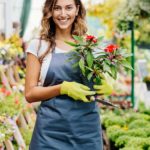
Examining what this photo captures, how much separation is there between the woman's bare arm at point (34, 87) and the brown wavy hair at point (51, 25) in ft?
0.15

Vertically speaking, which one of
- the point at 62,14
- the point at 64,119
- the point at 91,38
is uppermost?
the point at 62,14

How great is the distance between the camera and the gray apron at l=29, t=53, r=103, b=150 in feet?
8.82

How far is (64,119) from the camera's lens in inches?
106

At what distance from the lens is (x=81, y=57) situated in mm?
2697

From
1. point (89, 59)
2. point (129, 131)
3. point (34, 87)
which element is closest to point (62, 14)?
point (89, 59)

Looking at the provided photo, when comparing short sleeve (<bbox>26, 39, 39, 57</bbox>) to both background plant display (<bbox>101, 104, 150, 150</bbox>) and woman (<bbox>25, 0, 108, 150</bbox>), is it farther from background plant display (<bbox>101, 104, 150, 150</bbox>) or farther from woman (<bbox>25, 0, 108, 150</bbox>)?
background plant display (<bbox>101, 104, 150, 150</bbox>)

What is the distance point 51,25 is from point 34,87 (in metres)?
0.35

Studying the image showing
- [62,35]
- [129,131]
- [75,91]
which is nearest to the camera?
[75,91]

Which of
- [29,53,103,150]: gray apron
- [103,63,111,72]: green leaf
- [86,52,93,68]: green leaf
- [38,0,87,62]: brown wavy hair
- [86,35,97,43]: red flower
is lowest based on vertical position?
[29,53,103,150]: gray apron

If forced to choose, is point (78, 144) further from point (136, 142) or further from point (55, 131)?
point (136, 142)

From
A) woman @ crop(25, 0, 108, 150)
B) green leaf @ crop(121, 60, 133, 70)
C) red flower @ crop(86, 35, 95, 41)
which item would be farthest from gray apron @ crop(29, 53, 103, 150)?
green leaf @ crop(121, 60, 133, 70)

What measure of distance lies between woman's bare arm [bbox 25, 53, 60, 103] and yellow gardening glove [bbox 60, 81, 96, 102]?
5 centimetres

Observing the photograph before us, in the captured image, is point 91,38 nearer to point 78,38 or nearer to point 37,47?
point 78,38

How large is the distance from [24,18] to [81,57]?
350 inches
